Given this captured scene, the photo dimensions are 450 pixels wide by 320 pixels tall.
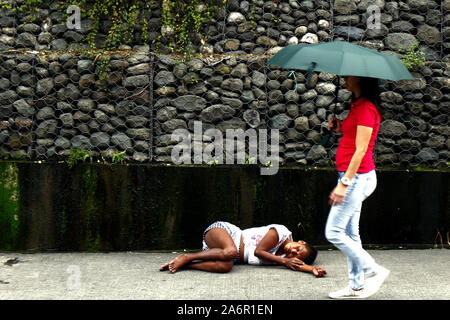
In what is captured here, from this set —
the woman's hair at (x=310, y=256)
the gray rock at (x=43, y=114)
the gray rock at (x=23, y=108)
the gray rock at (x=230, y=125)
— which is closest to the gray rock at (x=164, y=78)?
the gray rock at (x=230, y=125)

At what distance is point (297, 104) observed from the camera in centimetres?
582

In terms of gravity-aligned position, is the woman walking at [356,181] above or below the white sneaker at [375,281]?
above

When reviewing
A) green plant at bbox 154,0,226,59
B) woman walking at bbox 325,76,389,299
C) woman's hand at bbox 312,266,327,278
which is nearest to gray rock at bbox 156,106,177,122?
green plant at bbox 154,0,226,59

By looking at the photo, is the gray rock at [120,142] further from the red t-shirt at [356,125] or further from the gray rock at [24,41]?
the red t-shirt at [356,125]

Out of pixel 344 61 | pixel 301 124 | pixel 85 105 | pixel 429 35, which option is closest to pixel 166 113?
pixel 85 105

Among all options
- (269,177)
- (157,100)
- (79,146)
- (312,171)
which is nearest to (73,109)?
(79,146)

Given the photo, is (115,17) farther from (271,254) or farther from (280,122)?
(271,254)

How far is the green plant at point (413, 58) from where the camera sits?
19.2 feet

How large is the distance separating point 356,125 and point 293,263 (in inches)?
64.3

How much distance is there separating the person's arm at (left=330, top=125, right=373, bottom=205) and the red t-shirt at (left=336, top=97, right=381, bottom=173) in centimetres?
5

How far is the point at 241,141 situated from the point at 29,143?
230 centimetres

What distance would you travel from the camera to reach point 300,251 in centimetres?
477

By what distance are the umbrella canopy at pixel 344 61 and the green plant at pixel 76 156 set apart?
261cm

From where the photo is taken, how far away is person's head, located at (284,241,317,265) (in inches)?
188
